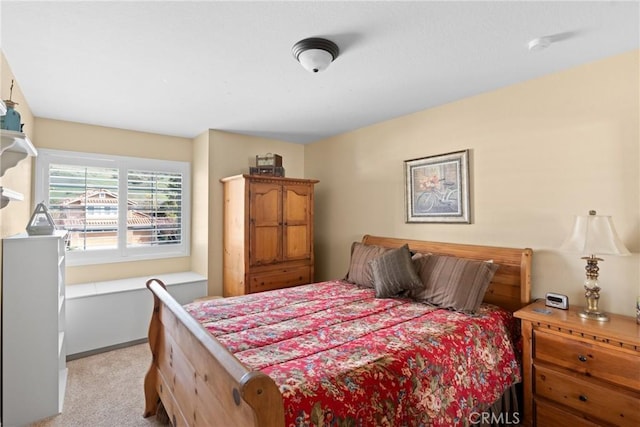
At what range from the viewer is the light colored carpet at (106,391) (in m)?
2.12

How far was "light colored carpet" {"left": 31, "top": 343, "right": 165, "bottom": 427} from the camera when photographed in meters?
2.12

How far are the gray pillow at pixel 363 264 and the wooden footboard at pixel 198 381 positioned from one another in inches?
67.2

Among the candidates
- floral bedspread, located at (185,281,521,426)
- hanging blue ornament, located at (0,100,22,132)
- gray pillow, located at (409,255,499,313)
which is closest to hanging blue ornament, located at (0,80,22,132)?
hanging blue ornament, located at (0,100,22,132)

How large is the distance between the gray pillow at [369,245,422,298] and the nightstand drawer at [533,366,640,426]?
96 centimetres

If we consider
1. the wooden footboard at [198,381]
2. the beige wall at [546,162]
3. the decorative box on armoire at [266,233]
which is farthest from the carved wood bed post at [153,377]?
the beige wall at [546,162]

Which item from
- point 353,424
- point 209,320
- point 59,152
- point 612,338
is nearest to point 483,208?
point 612,338

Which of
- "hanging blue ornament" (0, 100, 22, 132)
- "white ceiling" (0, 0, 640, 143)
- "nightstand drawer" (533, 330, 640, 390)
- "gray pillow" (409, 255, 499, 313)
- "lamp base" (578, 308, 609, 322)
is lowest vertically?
"nightstand drawer" (533, 330, 640, 390)

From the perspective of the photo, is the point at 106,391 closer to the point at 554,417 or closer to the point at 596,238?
the point at 554,417

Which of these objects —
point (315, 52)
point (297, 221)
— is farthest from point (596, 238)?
point (297, 221)

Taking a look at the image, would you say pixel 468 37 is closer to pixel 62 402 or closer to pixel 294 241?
pixel 294 241

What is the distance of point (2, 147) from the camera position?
170cm

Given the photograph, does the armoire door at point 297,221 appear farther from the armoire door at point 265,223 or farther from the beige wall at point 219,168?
the beige wall at point 219,168

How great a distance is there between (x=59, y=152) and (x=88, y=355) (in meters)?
2.16

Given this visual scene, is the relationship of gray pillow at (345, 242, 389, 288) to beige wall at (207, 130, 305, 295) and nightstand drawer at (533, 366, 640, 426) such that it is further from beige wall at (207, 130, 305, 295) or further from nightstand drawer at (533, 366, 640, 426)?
beige wall at (207, 130, 305, 295)
